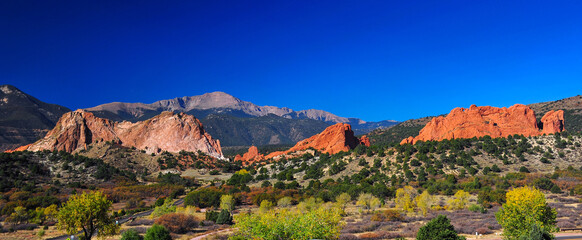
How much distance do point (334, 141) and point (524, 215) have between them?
284 ft

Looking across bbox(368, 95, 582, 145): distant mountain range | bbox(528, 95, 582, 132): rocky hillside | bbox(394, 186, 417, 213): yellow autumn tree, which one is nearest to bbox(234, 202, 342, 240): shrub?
bbox(394, 186, 417, 213): yellow autumn tree

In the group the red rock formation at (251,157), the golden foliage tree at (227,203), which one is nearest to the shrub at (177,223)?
the golden foliage tree at (227,203)

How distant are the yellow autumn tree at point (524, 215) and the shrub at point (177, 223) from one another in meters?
27.8

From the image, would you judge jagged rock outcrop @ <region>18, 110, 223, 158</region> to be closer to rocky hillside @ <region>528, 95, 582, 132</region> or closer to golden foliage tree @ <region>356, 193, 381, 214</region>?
golden foliage tree @ <region>356, 193, 381, 214</region>

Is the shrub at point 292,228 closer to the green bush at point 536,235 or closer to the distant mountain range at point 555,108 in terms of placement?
the green bush at point 536,235

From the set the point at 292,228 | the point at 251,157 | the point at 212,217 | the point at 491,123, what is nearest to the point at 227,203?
the point at 212,217

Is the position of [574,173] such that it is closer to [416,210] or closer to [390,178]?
[390,178]

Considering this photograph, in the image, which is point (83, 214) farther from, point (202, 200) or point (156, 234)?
point (202, 200)

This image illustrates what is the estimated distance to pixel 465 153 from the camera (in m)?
73.9

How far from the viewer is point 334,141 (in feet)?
357

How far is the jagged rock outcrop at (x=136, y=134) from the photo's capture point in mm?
116875

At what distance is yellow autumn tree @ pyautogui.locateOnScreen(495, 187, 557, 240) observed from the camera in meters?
22.1

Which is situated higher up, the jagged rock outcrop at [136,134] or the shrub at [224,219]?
the jagged rock outcrop at [136,134]

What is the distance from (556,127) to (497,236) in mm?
84832
